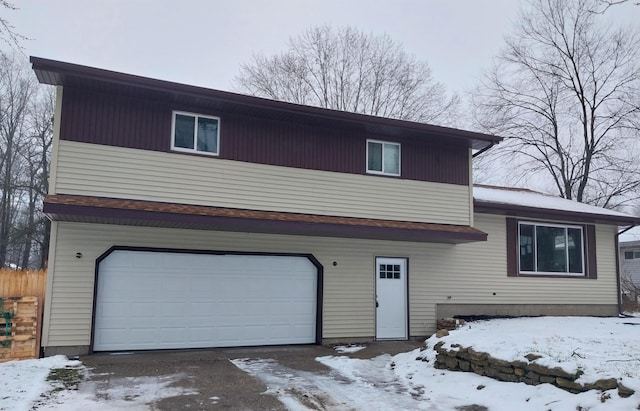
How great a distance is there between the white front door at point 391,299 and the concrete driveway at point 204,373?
3.04 feet

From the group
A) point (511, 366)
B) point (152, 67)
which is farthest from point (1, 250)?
point (511, 366)

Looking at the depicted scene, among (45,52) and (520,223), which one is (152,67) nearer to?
(45,52)

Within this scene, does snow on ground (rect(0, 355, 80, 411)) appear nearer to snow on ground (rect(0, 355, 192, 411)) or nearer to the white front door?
snow on ground (rect(0, 355, 192, 411))

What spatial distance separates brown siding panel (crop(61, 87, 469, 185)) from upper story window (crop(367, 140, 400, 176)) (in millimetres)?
159

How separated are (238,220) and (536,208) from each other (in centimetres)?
873

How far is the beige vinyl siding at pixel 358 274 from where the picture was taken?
10188mm

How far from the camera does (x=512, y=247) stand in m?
14.8

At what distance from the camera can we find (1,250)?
2934cm

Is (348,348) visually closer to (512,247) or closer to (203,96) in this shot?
(512,247)

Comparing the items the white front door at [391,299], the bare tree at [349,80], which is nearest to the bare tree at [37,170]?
the bare tree at [349,80]

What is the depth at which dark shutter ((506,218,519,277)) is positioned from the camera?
14.7 metres

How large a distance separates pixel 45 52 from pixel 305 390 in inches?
350

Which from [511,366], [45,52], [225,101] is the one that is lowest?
[511,366]

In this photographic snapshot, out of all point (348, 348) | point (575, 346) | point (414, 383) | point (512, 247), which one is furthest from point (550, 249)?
point (414, 383)
